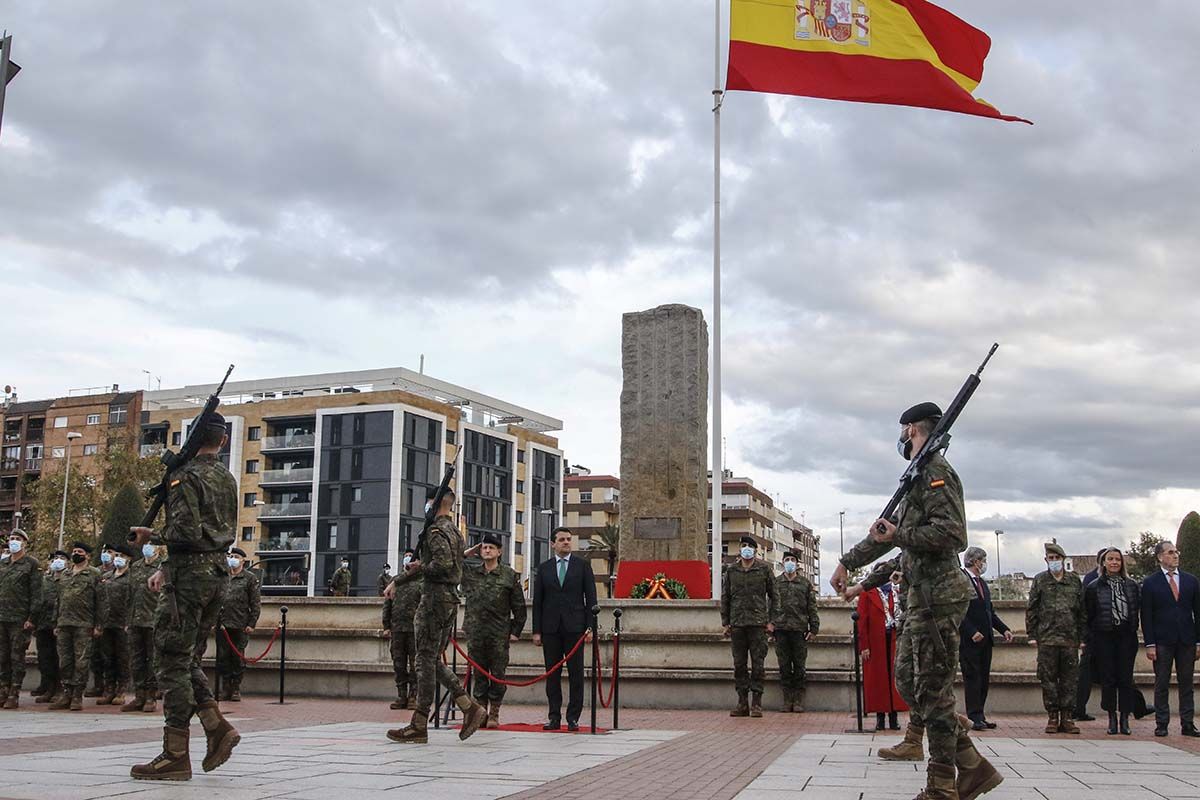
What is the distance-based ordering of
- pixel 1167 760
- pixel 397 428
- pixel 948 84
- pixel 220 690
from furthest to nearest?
pixel 397 428
pixel 948 84
pixel 220 690
pixel 1167 760

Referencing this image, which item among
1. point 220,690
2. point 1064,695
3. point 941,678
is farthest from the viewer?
point 220,690

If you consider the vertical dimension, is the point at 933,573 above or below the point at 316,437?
below

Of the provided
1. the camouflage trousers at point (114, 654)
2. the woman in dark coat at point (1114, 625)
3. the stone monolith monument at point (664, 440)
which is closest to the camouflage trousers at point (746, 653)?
the woman in dark coat at point (1114, 625)

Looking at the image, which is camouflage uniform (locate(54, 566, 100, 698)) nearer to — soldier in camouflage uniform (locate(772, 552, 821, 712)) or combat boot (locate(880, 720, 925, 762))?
soldier in camouflage uniform (locate(772, 552, 821, 712))

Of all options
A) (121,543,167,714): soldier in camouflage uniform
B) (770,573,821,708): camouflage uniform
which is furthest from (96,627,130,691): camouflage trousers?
(770,573,821,708): camouflage uniform

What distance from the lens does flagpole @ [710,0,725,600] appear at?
19.8m

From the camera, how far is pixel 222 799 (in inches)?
263

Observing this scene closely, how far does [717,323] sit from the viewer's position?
20484mm

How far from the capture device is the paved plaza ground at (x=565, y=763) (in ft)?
23.9

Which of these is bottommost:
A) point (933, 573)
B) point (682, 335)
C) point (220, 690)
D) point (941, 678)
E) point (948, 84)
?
point (220, 690)

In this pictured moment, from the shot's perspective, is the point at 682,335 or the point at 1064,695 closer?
the point at 1064,695

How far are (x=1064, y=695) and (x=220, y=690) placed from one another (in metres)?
11.6

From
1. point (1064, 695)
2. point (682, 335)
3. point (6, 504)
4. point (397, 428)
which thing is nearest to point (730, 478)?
point (397, 428)

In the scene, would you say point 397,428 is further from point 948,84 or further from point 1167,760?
point 1167,760
